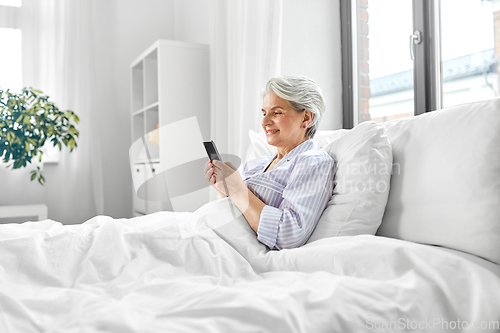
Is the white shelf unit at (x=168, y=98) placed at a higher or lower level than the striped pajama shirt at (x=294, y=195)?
higher

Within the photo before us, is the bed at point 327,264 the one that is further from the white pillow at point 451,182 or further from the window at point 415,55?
the window at point 415,55

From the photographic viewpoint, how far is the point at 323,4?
236cm

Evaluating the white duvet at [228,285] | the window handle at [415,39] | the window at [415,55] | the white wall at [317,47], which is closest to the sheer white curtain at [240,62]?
the white wall at [317,47]

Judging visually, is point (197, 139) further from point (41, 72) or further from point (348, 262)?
point (348, 262)

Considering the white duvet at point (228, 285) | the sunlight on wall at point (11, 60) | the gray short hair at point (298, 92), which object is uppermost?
the sunlight on wall at point (11, 60)

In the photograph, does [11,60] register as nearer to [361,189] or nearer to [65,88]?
[65,88]

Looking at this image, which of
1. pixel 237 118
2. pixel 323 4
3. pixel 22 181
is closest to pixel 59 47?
pixel 22 181

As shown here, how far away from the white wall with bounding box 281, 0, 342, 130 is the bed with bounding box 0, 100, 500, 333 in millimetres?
1127

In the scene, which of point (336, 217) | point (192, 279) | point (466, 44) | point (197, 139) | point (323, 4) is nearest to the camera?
point (192, 279)

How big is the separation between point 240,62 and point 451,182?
1717 millimetres

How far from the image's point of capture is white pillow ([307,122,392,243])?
1.10 metres

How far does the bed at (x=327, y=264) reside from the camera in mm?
677

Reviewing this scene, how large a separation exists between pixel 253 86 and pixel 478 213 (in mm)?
1615

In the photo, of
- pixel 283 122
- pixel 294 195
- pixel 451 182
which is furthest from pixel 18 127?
pixel 451 182
